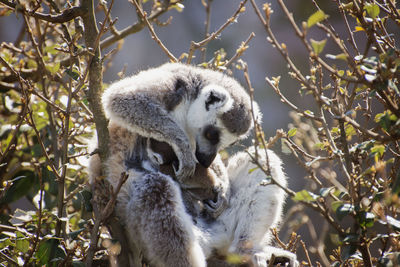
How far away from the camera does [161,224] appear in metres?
3.22

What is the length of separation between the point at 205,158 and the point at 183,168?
29 cm

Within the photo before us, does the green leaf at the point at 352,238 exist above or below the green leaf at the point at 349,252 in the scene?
above

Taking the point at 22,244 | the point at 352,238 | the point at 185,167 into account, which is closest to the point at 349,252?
the point at 352,238

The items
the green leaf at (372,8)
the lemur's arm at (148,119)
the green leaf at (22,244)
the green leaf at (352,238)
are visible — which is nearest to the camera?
the green leaf at (352,238)

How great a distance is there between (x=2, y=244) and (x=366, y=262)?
227 centimetres

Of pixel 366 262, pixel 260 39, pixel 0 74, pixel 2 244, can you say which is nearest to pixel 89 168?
pixel 2 244

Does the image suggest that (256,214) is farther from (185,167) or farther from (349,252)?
(349,252)

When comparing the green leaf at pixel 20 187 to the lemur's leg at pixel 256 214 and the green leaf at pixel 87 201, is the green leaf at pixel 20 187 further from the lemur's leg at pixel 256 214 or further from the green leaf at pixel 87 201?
the lemur's leg at pixel 256 214

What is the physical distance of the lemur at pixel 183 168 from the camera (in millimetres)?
3262

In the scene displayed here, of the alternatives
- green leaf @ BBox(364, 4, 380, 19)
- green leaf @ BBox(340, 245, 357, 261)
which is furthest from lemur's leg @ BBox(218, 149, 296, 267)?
green leaf @ BBox(364, 4, 380, 19)

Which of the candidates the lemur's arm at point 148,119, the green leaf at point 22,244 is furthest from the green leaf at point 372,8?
the green leaf at point 22,244

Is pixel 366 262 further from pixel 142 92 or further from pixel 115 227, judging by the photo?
pixel 142 92

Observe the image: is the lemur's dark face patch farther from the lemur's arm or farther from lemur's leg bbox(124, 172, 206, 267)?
lemur's leg bbox(124, 172, 206, 267)

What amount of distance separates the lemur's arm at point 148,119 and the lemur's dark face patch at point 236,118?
46cm
